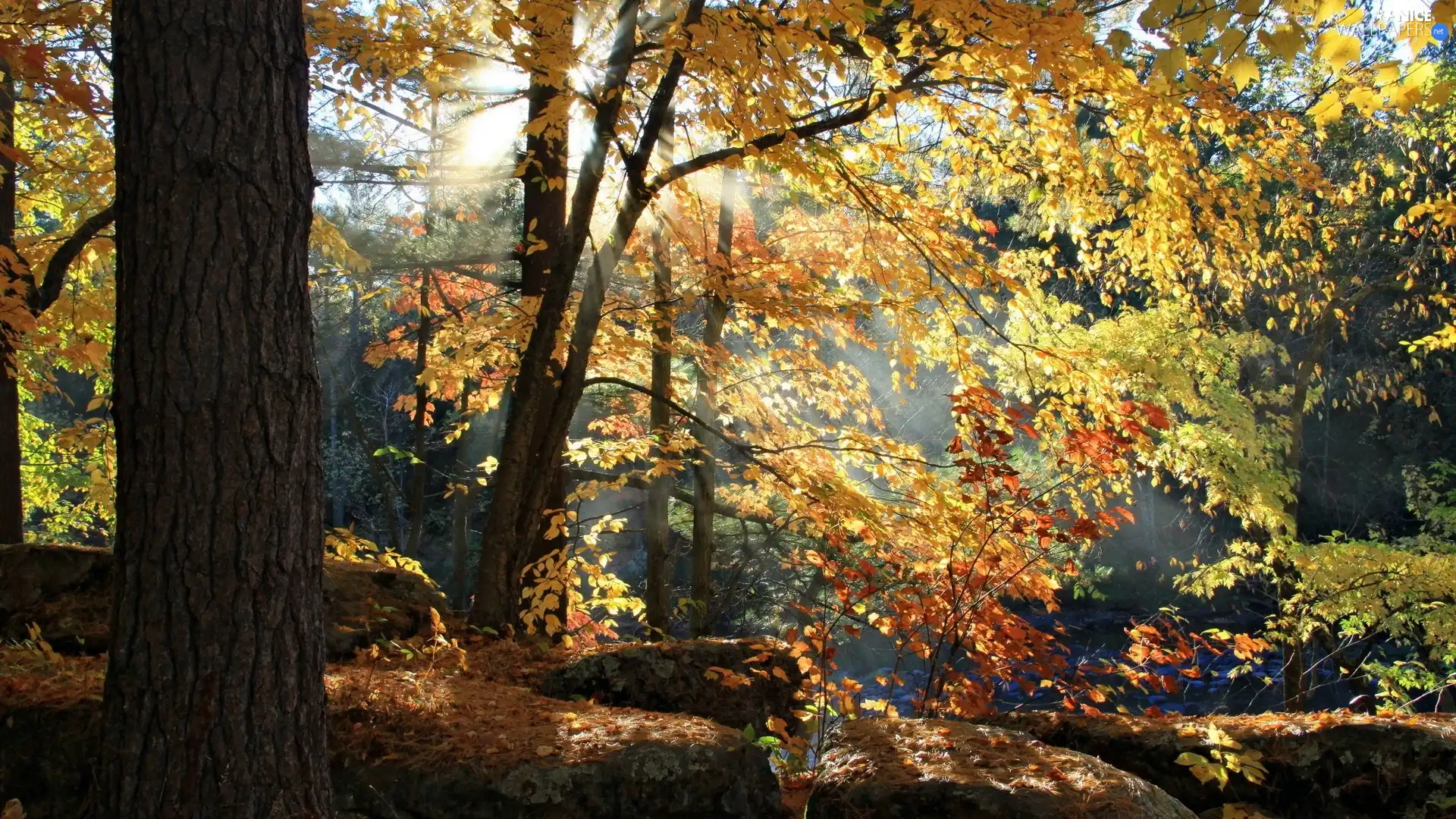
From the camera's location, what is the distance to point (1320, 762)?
2.68 meters

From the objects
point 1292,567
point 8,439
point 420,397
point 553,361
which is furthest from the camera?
point 1292,567

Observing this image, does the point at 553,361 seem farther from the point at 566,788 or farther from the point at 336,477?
the point at 336,477

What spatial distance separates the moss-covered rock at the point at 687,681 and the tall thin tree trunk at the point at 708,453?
11.7 ft

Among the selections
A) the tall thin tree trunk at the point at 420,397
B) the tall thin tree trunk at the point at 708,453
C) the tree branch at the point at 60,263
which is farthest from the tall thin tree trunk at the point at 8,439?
the tall thin tree trunk at the point at 708,453

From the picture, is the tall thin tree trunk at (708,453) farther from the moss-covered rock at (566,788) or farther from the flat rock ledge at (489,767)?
the moss-covered rock at (566,788)

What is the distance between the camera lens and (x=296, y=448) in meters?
2.12

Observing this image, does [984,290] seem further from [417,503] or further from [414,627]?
[417,503]

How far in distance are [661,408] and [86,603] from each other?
17.7 ft

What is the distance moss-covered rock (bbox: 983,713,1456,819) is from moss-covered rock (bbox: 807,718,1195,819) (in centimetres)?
46

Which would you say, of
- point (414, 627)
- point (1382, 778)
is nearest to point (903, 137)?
point (414, 627)

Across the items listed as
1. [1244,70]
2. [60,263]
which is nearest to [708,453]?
[60,263]

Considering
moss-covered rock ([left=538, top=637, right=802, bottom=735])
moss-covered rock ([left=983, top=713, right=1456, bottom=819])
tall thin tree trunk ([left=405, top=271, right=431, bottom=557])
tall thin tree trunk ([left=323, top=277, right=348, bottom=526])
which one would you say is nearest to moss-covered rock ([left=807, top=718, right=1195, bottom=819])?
moss-covered rock ([left=983, top=713, right=1456, bottom=819])

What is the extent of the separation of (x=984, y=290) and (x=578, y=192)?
2338mm

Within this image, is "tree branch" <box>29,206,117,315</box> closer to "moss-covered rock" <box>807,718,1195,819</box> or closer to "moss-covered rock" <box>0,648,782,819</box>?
"moss-covered rock" <box>0,648,782,819</box>
